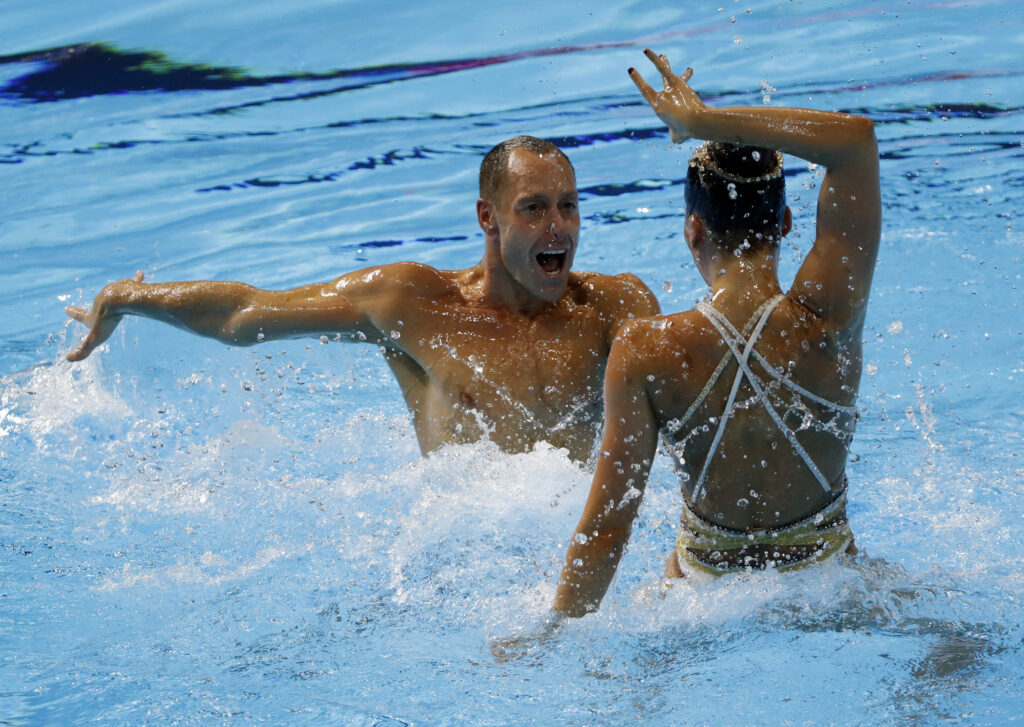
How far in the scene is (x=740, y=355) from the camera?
2.82 metres

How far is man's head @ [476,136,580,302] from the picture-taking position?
3695mm

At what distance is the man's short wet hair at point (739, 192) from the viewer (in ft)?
9.08

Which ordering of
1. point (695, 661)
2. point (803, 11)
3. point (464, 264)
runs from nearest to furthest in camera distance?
point (695, 661) < point (464, 264) < point (803, 11)

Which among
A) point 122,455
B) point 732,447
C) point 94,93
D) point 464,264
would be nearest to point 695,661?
point 732,447

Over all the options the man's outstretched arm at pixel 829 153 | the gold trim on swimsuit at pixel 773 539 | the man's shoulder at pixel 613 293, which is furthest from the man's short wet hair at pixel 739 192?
the man's shoulder at pixel 613 293

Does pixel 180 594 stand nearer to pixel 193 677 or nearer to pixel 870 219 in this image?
pixel 193 677

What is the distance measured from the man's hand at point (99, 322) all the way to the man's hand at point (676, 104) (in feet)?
7.78

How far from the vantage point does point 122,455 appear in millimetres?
5078

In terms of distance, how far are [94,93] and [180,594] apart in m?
5.81

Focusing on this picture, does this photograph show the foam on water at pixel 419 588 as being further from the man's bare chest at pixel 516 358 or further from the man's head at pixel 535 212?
the man's head at pixel 535 212

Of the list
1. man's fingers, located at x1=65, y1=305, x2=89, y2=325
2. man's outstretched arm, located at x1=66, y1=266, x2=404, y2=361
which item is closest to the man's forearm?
man's outstretched arm, located at x1=66, y1=266, x2=404, y2=361

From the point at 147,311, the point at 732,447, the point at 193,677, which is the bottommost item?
the point at 193,677

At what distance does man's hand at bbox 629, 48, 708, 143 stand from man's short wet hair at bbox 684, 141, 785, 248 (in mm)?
149

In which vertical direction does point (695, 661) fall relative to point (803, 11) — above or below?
below
